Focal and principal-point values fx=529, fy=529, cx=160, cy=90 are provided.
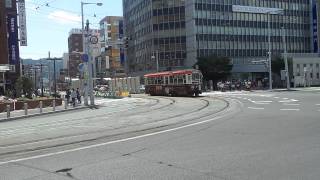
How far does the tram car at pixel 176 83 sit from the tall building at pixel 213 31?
40.8 m

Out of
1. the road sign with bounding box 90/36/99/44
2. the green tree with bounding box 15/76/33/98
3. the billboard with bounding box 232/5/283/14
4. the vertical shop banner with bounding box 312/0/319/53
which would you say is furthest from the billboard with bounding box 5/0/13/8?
the vertical shop banner with bounding box 312/0/319/53

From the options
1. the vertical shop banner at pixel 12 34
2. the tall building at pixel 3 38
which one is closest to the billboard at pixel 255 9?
the vertical shop banner at pixel 12 34

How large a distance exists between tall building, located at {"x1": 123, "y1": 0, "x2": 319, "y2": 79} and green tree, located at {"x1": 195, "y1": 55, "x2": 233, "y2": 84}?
8703mm

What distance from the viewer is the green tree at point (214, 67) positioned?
309 ft

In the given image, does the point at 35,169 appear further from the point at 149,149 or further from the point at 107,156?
the point at 149,149

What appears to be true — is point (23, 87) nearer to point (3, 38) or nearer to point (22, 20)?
point (3, 38)

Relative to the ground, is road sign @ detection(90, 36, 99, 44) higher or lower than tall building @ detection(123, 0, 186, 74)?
lower

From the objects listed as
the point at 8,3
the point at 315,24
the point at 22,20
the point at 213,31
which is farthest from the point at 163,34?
the point at 315,24

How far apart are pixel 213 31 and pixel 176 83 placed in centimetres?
5249

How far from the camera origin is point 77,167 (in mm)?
11023

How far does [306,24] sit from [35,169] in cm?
11813

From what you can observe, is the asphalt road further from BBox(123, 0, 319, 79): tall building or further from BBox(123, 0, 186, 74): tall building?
BBox(123, 0, 186, 74): tall building

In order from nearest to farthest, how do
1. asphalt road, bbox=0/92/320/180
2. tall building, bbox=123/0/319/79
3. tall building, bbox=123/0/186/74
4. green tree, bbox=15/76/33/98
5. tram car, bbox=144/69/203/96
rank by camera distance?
asphalt road, bbox=0/92/320/180
tram car, bbox=144/69/203/96
green tree, bbox=15/76/33/98
tall building, bbox=123/0/319/79
tall building, bbox=123/0/186/74

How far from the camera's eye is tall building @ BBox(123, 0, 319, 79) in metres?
107
